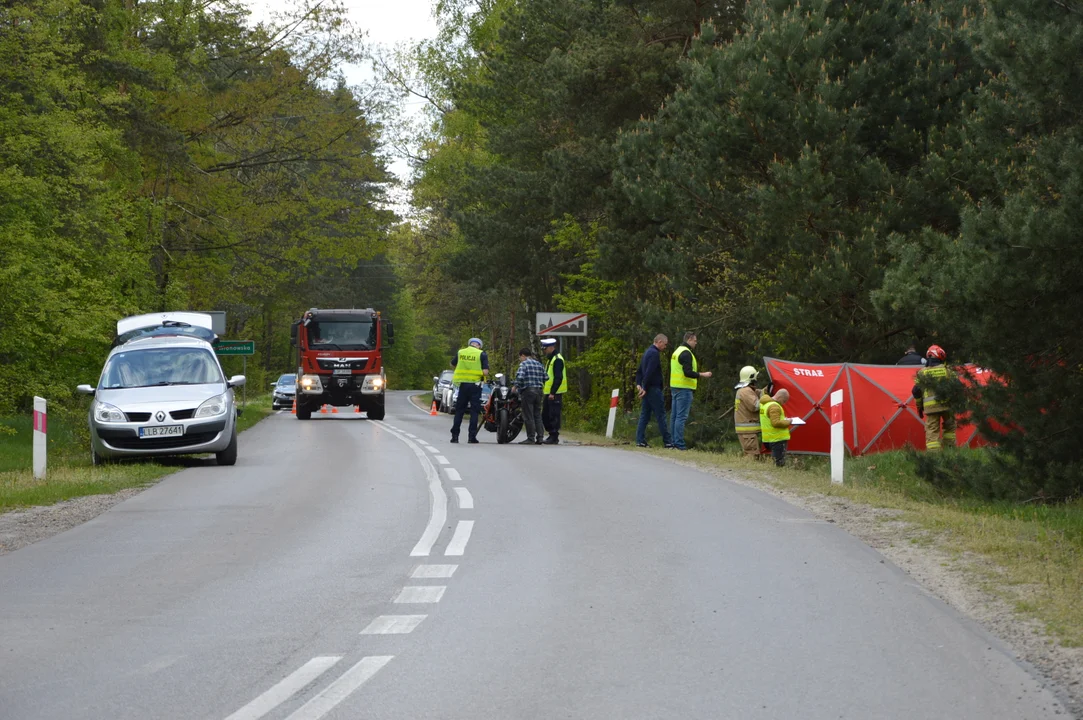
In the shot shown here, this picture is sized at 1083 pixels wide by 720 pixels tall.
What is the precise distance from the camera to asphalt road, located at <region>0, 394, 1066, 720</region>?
5.99 m

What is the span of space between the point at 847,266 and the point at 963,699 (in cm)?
1866

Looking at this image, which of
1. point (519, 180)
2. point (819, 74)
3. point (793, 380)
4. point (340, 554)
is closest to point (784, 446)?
point (793, 380)

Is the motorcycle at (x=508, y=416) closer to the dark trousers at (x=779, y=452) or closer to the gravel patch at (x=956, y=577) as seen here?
the dark trousers at (x=779, y=452)

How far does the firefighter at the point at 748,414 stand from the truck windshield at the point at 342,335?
18.2 m

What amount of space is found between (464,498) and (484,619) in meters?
6.75

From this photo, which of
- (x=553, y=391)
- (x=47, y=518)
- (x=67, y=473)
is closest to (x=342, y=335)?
(x=553, y=391)

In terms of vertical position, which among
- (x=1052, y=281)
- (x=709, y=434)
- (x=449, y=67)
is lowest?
(x=709, y=434)

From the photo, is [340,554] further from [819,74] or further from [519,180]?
[519,180]

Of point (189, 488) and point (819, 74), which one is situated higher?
point (819, 74)

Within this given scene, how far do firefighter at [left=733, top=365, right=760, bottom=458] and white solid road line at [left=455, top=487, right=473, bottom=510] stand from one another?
267 inches

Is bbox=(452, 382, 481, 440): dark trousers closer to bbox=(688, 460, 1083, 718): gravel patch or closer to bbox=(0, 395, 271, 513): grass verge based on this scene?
bbox=(0, 395, 271, 513): grass verge

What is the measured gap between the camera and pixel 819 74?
25.4m

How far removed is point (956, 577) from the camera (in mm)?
9391

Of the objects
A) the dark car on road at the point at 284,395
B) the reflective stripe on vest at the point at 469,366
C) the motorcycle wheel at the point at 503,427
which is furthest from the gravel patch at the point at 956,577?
the dark car on road at the point at 284,395
